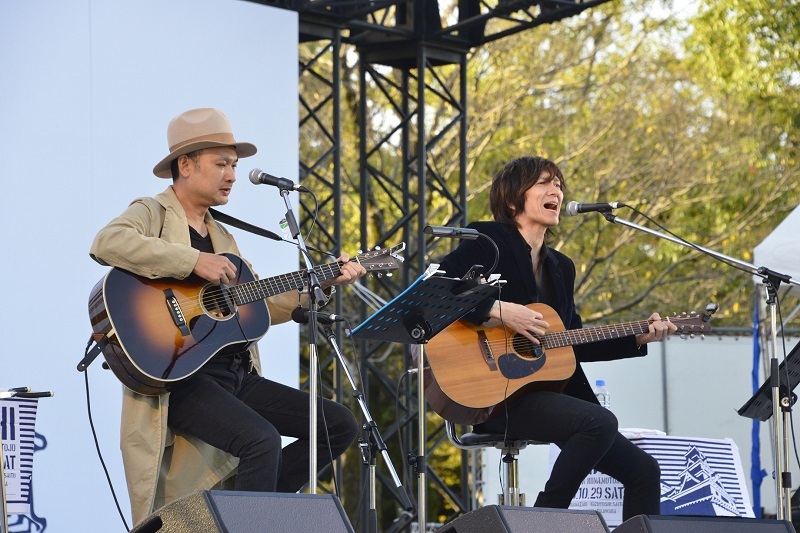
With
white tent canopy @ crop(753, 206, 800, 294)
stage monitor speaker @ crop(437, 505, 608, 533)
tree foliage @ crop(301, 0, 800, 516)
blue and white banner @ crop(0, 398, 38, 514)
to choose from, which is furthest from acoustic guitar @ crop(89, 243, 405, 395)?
tree foliage @ crop(301, 0, 800, 516)

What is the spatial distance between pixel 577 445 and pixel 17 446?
2.30 meters

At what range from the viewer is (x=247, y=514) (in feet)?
9.41

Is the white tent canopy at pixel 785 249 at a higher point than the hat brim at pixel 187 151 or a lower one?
lower

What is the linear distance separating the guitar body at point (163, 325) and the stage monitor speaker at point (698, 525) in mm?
1852

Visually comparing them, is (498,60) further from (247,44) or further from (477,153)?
(247,44)

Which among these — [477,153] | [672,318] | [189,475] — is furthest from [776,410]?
[477,153]

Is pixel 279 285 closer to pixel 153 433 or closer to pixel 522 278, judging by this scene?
pixel 153 433

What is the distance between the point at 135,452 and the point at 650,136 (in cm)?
A: 1223

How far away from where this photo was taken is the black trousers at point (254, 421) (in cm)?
443

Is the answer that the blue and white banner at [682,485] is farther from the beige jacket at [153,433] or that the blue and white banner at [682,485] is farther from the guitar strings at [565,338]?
the beige jacket at [153,433]

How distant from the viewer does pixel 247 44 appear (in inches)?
297

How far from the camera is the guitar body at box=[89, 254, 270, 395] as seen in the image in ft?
14.6

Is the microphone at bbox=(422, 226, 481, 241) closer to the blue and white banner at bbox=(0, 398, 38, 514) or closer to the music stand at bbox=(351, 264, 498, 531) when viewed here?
the music stand at bbox=(351, 264, 498, 531)

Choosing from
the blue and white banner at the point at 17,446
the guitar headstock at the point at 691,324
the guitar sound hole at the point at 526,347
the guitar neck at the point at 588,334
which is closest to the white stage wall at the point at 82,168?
the blue and white banner at the point at 17,446
